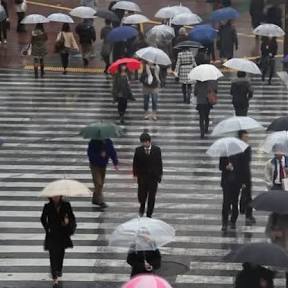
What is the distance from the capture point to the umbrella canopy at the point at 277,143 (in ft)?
50.6

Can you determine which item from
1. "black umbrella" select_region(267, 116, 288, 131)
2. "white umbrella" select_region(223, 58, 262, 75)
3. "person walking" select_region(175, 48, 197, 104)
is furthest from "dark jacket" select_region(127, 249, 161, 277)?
"person walking" select_region(175, 48, 197, 104)

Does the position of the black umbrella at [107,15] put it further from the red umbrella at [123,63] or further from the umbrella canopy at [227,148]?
the umbrella canopy at [227,148]

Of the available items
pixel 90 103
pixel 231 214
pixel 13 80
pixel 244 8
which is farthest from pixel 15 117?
pixel 244 8

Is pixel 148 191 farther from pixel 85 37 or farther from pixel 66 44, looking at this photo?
pixel 85 37

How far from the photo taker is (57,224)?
43.1 ft

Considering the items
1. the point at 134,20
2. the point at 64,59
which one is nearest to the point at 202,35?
the point at 134,20

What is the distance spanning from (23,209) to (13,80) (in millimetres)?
11392

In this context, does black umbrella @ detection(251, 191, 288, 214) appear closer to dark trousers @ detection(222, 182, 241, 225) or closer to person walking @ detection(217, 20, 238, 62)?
dark trousers @ detection(222, 182, 241, 225)

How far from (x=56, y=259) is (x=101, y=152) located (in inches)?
149

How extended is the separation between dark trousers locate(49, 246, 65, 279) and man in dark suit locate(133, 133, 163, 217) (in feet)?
9.58

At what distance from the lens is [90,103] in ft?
83.5

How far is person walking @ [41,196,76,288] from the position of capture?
43.0 ft

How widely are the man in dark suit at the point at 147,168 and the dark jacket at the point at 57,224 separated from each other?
2830mm

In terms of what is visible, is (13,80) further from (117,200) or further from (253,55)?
(117,200)
